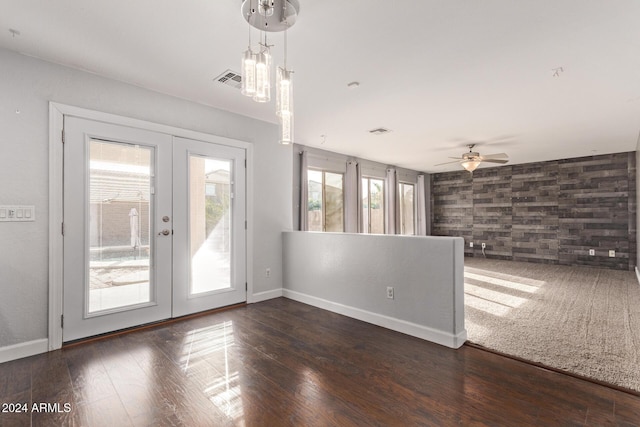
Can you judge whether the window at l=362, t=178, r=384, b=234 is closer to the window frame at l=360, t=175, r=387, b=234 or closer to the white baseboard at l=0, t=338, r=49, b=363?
the window frame at l=360, t=175, r=387, b=234

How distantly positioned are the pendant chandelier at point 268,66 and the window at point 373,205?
519 cm

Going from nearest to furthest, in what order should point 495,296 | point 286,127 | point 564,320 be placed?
1. point 286,127
2. point 564,320
3. point 495,296

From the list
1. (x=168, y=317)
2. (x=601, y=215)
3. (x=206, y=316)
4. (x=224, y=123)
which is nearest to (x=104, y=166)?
(x=224, y=123)

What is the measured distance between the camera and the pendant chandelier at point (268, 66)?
171 centimetres

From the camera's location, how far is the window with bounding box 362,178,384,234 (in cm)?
708

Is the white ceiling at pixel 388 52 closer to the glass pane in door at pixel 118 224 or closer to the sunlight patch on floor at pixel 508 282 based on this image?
the glass pane in door at pixel 118 224

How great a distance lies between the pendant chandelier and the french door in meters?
1.97

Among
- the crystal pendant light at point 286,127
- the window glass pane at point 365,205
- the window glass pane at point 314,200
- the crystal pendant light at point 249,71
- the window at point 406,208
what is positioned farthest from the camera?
the window at point 406,208

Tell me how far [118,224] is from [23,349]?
1238 millimetres

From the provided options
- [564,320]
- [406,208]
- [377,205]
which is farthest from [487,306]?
[406,208]

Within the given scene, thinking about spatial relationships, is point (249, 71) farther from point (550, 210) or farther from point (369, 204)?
point (550, 210)

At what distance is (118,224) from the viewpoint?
3.02m

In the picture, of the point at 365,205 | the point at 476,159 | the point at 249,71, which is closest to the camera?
the point at 249,71

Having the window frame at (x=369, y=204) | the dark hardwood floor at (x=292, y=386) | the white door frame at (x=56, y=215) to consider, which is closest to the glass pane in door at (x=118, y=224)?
the white door frame at (x=56, y=215)
